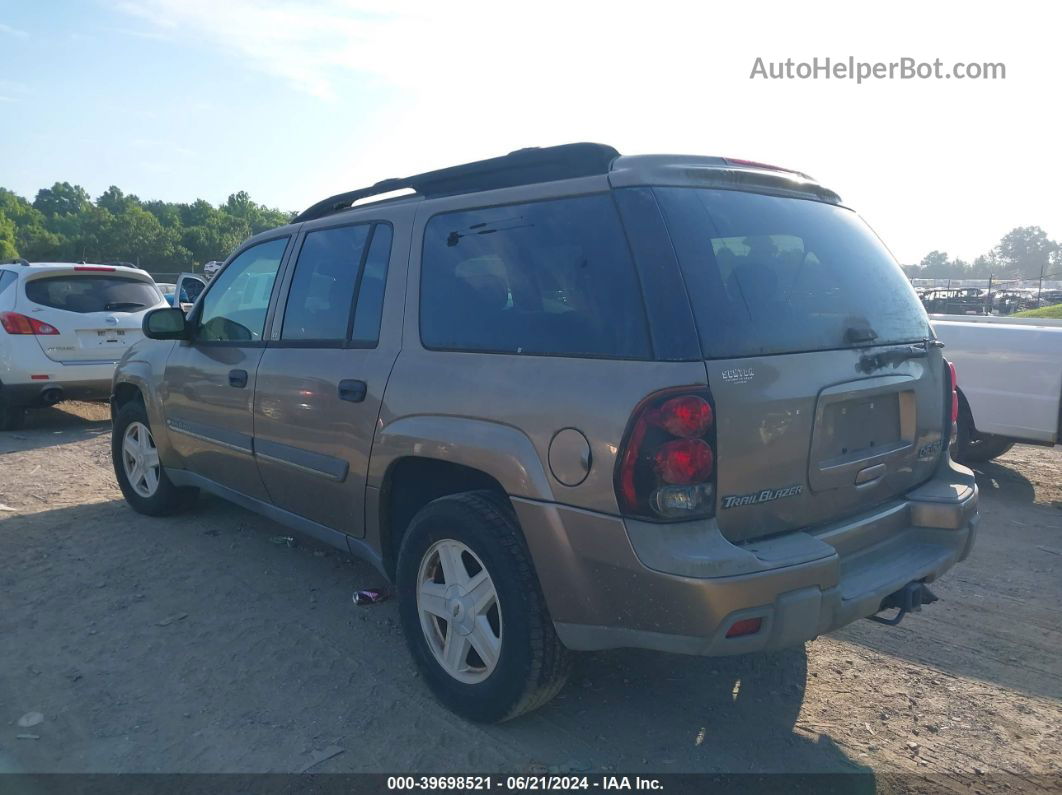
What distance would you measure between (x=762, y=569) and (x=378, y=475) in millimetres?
1679

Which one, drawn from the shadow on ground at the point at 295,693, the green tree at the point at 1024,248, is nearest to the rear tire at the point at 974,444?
the shadow on ground at the point at 295,693

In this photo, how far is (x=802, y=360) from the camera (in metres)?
2.77

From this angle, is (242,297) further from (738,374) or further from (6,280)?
(6,280)

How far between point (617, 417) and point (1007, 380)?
211 inches

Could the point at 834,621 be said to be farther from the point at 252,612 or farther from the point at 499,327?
the point at 252,612

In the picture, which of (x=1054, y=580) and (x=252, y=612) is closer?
(x=252, y=612)

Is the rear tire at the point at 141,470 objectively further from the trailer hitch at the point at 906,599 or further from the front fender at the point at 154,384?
the trailer hitch at the point at 906,599

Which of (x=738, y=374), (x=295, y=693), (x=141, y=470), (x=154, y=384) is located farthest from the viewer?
(x=141, y=470)

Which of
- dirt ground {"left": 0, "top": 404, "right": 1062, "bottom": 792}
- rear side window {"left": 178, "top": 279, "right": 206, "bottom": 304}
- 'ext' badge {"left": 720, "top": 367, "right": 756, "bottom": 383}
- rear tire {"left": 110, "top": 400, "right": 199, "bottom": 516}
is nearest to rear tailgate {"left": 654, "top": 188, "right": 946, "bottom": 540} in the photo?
'ext' badge {"left": 720, "top": 367, "right": 756, "bottom": 383}

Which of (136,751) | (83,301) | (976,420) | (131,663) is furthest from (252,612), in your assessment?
(83,301)

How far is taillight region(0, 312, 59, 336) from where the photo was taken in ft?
27.9

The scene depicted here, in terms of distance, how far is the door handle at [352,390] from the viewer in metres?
3.53

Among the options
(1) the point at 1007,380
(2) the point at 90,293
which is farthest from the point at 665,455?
(2) the point at 90,293

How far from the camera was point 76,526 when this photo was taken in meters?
5.53
